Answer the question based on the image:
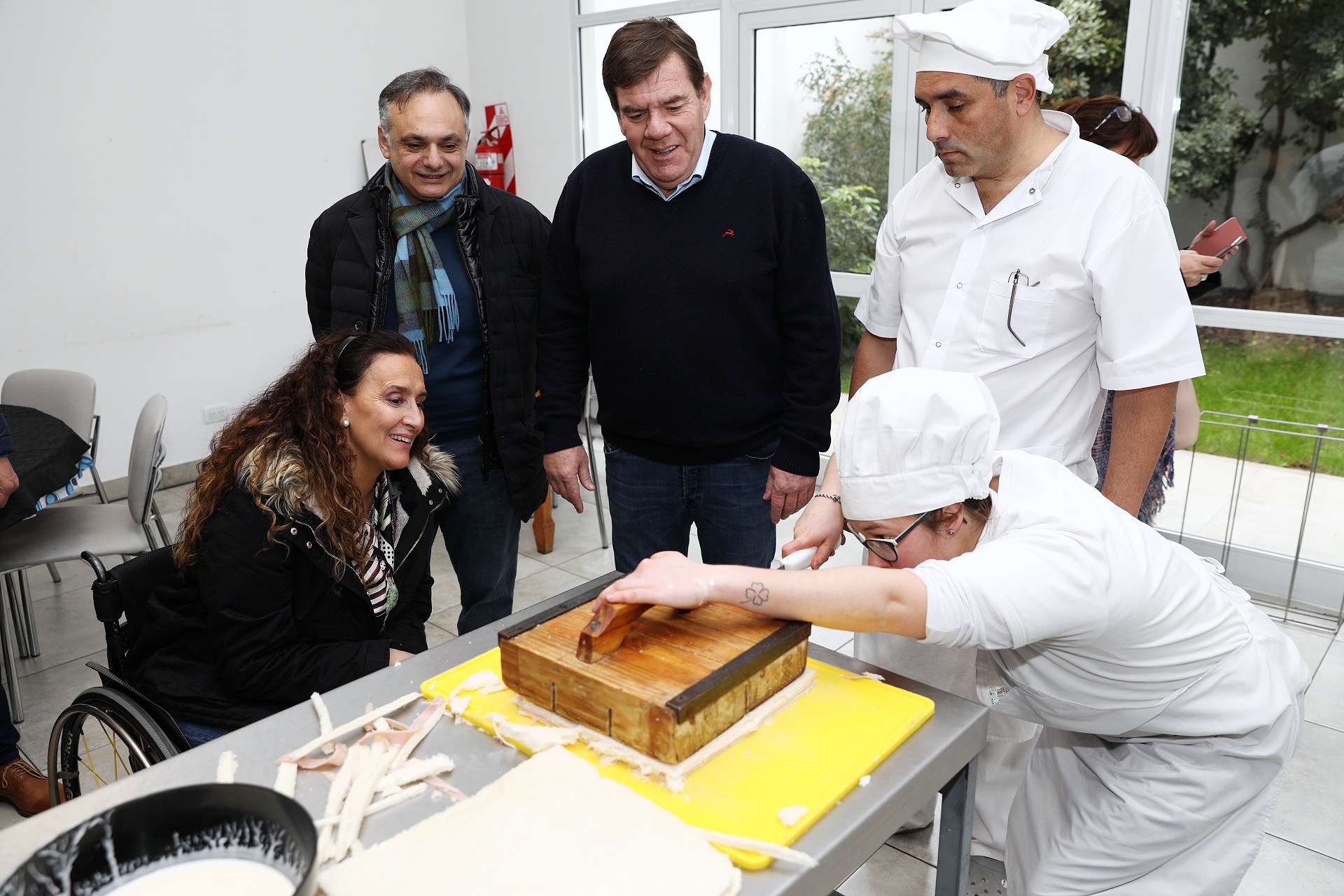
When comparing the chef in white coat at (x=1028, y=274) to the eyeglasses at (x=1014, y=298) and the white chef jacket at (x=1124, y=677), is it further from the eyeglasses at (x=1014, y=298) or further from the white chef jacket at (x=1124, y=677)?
the white chef jacket at (x=1124, y=677)

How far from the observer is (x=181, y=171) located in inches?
177

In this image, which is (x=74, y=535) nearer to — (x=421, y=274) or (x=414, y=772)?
(x=421, y=274)

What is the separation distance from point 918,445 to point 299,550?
3.38ft

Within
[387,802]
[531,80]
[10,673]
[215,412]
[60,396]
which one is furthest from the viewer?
[531,80]

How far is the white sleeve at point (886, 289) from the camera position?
192cm

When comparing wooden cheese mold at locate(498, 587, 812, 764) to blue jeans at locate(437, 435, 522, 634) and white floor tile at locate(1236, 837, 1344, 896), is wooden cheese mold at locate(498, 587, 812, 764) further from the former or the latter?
white floor tile at locate(1236, 837, 1344, 896)

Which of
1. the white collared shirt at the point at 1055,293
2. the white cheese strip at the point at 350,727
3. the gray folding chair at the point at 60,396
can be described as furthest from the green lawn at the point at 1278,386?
the gray folding chair at the point at 60,396

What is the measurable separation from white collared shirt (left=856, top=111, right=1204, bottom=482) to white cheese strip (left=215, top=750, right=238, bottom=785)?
1312 millimetres

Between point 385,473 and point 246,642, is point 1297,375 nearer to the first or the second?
point 385,473

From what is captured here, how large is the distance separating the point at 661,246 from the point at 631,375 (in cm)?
28

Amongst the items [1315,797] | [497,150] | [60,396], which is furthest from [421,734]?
[497,150]

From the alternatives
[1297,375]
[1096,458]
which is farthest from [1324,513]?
[1096,458]

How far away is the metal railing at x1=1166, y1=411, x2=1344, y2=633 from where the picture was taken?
10.2 ft

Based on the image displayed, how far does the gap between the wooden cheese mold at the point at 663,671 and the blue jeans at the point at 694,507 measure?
863 mm
